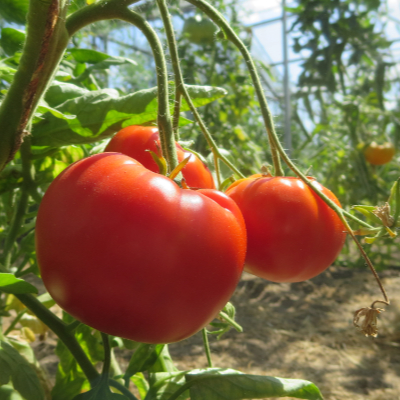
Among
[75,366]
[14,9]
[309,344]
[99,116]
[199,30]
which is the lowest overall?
[309,344]

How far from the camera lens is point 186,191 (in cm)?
29

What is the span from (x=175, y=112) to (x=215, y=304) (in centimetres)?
19

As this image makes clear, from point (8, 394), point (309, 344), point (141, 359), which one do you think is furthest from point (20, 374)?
point (309, 344)

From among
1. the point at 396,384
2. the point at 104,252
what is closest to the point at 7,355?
the point at 104,252

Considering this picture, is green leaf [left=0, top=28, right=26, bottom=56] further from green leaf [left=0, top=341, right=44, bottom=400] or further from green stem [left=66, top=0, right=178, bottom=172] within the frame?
green leaf [left=0, top=341, right=44, bottom=400]

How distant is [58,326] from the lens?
40 centimetres

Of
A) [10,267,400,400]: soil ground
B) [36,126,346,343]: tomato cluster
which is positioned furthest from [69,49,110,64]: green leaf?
[10,267,400,400]: soil ground

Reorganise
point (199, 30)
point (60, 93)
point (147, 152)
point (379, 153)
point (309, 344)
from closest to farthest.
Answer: point (147, 152) → point (60, 93) → point (309, 344) → point (199, 30) → point (379, 153)

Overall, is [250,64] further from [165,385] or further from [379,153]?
[379,153]

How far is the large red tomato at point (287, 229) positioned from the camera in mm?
367

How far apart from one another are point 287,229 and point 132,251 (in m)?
0.17

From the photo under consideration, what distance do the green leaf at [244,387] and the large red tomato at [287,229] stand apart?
0.33 feet

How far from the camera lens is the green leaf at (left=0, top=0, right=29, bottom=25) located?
421mm

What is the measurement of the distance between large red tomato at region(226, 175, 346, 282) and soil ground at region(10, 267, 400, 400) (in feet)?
2.80
